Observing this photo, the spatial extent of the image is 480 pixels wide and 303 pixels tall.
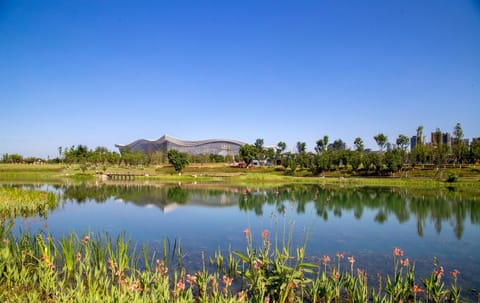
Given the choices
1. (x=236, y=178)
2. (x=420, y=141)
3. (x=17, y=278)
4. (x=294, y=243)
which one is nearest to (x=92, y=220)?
(x=294, y=243)

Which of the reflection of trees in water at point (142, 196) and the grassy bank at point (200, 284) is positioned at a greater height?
the grassy bank at point (200, 284)

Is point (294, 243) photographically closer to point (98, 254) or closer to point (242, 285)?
point (242, 285)

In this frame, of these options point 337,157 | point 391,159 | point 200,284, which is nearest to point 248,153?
point 337,157

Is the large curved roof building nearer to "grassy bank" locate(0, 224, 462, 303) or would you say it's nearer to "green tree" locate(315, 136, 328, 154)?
"green tree" locate(315, 136, 328, 154)

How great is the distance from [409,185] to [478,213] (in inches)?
1035

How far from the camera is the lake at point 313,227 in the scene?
38.5 feet

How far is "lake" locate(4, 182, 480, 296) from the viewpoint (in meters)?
11.7

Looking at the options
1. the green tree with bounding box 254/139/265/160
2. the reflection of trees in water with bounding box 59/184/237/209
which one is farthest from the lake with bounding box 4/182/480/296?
the green tree with bounding box 254/139/265/160

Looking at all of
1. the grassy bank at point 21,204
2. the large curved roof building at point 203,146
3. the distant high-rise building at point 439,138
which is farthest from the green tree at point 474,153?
the large curved roof building at point 203,146

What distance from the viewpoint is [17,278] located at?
6.69 m

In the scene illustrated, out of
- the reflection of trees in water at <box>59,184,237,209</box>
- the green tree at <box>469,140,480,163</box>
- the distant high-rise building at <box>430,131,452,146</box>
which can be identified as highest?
the distant high-rise building at <box>430,131,452,146</box>

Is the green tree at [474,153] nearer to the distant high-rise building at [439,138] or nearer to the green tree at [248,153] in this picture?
the distant high-rise building at [439,138]

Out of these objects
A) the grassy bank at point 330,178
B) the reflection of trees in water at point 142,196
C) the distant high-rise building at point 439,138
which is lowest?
the reflection of trees in water at point 142,196

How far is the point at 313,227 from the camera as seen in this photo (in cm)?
1748
